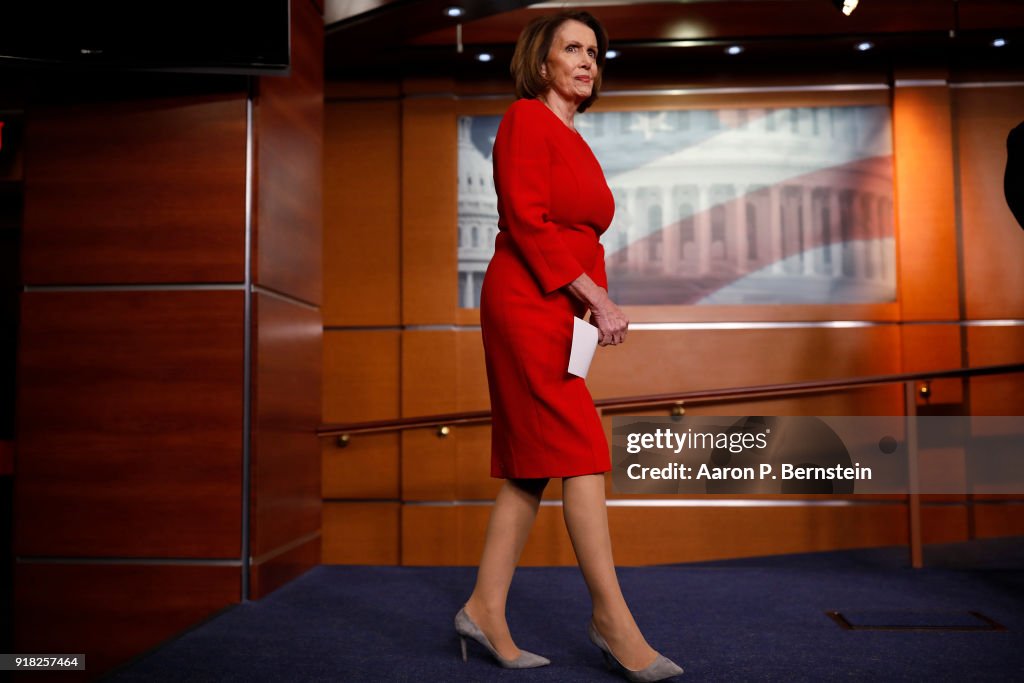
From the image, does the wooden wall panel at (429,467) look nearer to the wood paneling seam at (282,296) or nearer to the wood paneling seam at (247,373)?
the wood paneling seam at (282,296)

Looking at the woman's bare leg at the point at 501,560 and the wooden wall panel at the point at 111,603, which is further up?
the woman's bare leg at the point at 501,560

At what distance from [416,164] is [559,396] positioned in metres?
3.03

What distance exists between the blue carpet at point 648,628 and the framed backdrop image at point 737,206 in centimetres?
163

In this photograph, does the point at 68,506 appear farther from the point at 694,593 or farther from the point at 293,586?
the point at 694,593

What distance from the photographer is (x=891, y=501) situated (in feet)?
14.6

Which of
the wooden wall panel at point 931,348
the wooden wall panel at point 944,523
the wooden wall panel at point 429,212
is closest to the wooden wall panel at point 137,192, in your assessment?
the wooden wall panel at point 429,212

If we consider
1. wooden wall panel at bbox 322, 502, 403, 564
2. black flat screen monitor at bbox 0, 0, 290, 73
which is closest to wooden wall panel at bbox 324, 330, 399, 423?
wooden wall panel at bbox 322, 502, 403, 564

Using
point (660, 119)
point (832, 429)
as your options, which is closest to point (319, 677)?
point (832, 429)

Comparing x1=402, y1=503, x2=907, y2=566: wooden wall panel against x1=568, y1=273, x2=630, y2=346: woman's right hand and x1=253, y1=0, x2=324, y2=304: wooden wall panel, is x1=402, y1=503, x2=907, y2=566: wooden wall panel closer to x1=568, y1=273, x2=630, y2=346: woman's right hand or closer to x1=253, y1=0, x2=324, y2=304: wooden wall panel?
x1=253, y1=0, x2=324, y2=304: wooden wall panel

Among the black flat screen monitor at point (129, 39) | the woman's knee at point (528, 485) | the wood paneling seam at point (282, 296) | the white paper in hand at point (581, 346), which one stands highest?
the black flat screen monitor at point (129, 39)

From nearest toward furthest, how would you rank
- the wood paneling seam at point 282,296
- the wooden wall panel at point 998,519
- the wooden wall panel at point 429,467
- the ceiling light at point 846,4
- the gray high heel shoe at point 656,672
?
the gray high heel shoe at point 656,672 < the wood paneling seam at point 282,296 < the ceiling light at point 846,4 < the wooden wall panel at point 998,519 < the wooden wall panel at point 429,467

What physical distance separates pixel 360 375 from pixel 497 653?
9.24ft

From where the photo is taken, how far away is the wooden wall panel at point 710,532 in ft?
14.5

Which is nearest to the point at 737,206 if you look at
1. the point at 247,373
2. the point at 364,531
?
the point at 364,531
